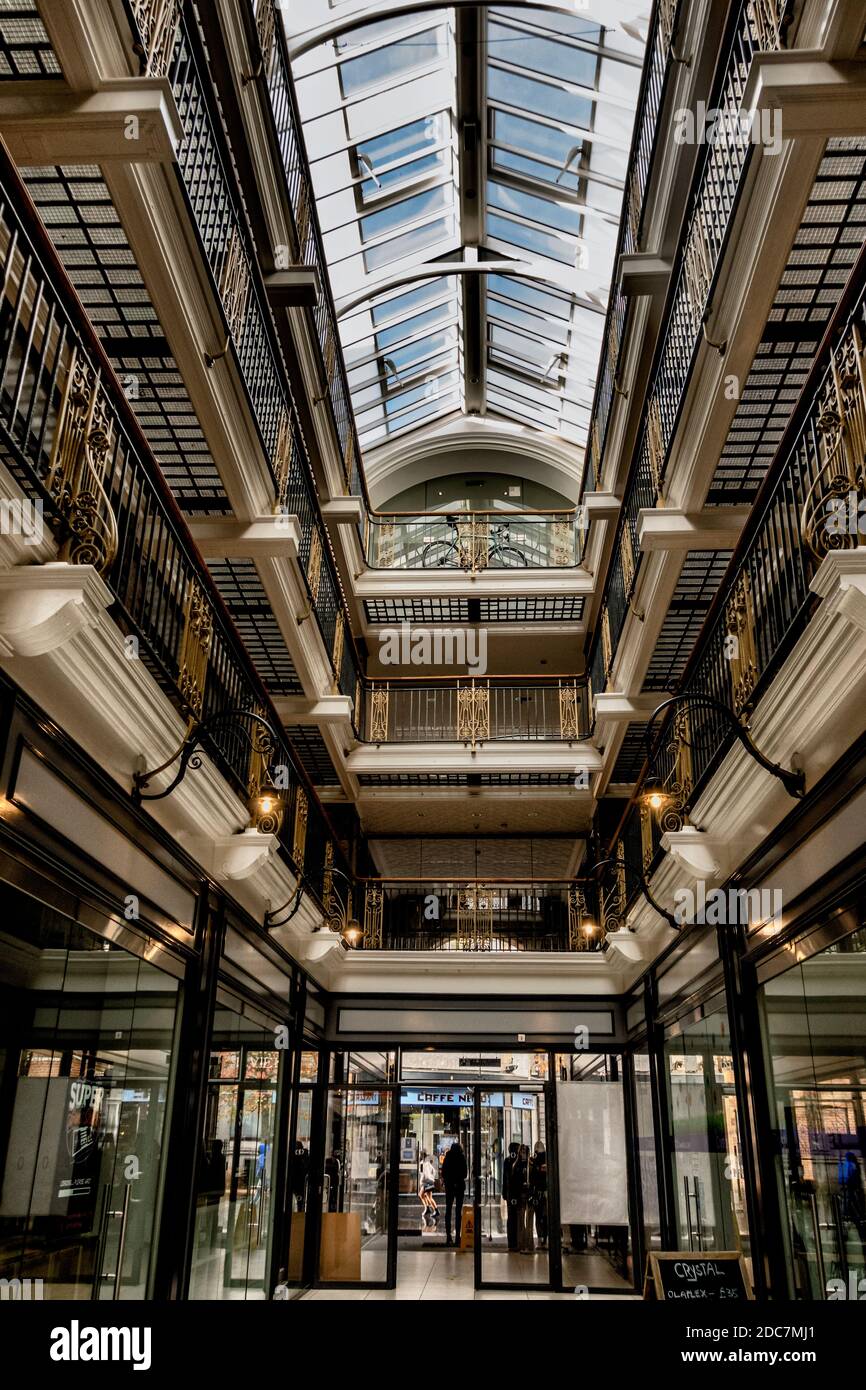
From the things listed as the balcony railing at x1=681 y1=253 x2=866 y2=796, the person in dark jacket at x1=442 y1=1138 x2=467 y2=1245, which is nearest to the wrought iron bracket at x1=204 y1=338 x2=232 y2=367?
the balcony railing at x1=681 y1=253 x2=866 y2=796

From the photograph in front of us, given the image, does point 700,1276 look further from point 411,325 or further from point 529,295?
point 411,325

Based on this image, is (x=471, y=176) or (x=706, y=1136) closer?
(x=706, y=1136)

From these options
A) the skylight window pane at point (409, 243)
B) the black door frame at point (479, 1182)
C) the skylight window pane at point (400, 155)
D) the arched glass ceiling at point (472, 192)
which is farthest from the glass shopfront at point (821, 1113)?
the skylight window pane at point (409, 243)

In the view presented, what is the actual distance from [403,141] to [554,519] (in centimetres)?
611

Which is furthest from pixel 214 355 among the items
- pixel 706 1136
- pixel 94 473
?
pixel 706 1136

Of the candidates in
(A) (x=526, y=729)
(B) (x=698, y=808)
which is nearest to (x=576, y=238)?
(A) (x=526, y=729)

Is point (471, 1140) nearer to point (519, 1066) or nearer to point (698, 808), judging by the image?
point (519, 1066)

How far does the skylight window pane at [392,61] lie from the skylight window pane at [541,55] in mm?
702

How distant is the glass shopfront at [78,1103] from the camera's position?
4.09 metres

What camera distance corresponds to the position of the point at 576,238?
47.4ft

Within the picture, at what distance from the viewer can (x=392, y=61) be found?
12.2m

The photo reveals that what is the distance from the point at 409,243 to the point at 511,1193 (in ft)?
43.6
